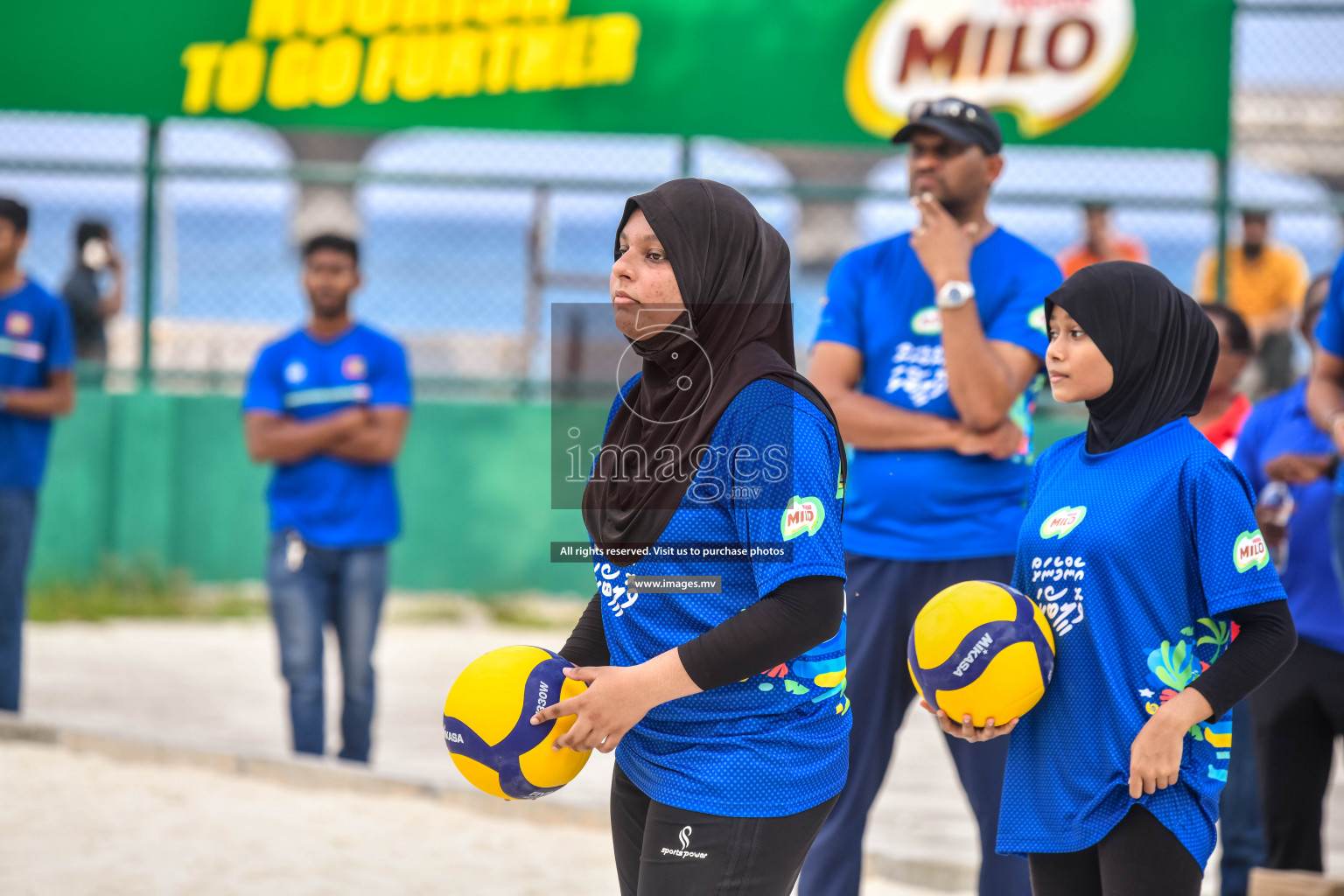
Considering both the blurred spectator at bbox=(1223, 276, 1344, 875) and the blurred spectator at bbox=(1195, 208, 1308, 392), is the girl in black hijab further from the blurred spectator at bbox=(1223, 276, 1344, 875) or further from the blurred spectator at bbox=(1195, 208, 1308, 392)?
the blurred spectator at bbox=(1195, 208, 1308, 392)

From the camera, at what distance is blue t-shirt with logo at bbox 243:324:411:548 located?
5957 millimetres

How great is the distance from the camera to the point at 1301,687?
4.29 metres

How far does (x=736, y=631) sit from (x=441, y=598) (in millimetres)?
8742

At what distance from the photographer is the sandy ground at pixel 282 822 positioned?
15.1ft

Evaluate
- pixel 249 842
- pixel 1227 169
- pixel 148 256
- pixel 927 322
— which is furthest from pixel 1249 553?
pixel 148 256

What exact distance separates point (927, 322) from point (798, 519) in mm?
1631

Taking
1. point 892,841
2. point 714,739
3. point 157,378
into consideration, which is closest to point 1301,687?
point 892,841

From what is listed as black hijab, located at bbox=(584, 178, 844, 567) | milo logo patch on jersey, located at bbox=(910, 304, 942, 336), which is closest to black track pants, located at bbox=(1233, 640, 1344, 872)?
milo logo patch on jersey, located at bbox=(910, 304, 942, 336)

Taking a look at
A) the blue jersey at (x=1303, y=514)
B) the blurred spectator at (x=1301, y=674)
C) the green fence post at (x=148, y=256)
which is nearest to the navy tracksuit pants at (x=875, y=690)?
the blurred spectator at (x=1301, y=674)

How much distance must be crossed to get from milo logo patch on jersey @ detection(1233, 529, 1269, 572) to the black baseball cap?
4.98ft

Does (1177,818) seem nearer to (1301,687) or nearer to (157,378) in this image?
(1301,687)

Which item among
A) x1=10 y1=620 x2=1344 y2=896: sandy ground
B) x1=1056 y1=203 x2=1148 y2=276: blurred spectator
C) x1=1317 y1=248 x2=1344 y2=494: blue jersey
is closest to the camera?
x1=1317 y1=248 x2=1344 y2=494: blue jersey

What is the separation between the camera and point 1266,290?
10.4 meters

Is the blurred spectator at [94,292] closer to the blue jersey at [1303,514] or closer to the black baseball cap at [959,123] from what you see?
the black baseball cap at [959,123]
